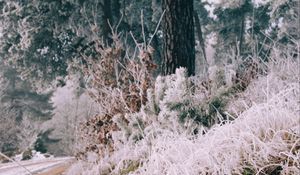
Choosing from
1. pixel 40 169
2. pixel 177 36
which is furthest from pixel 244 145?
pixel 40 169

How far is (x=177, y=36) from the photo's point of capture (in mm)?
8172

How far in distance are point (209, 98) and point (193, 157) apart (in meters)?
2.10

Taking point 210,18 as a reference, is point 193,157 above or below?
below

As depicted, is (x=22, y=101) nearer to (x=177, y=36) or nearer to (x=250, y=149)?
(x=177, y=36)

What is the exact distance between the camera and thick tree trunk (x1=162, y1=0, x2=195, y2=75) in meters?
8.12

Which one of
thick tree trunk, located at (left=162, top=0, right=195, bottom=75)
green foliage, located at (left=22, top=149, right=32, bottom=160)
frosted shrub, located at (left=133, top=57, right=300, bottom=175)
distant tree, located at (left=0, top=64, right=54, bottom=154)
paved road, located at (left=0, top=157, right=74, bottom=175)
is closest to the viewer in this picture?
frosted shrub, located at (left=133, top=57, right=300, bottom=175)

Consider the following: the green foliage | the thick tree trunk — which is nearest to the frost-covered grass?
the thick tree trunk

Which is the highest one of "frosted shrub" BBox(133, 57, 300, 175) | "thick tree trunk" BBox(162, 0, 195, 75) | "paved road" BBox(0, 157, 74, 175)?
"thick tree trunk" BBox(162, 0, 195, 75)

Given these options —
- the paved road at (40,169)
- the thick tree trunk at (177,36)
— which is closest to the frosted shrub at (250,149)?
the thick tree trunk at (177,36)

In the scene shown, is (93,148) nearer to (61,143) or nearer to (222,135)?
(222,135)

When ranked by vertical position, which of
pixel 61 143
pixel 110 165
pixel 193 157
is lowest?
pixel 61 143

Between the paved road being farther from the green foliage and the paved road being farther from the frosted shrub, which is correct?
the green foliage

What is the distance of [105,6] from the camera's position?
20.5 meters

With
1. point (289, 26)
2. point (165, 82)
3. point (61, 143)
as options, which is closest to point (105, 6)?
point (289, 26)
